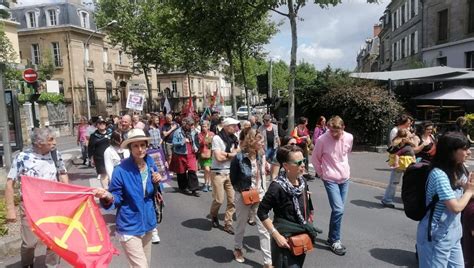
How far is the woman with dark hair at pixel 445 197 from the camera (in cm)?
308

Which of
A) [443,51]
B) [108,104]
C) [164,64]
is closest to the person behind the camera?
[443,51]

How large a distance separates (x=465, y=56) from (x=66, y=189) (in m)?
29.8

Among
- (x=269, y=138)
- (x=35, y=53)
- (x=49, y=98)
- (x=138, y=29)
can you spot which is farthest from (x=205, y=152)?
(x=35, y=53)

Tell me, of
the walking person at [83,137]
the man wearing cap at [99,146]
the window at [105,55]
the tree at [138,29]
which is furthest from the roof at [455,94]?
the window at [105,55]

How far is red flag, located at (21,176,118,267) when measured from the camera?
348 cm

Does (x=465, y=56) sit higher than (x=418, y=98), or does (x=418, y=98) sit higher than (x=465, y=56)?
(x=465, y=56)

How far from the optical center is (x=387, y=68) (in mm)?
48500

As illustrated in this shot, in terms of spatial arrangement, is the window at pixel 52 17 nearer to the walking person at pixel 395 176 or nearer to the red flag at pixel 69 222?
the walking person at pixel 395 176

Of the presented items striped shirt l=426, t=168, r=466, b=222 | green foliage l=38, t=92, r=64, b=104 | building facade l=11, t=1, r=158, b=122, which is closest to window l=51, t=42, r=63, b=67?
building facade l=11, t=1, r=158, b=122

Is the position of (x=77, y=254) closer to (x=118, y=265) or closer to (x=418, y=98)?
(x=118, y=265)

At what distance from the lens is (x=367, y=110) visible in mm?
15695

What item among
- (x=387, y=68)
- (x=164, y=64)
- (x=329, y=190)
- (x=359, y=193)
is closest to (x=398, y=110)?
(x=359, y=193)

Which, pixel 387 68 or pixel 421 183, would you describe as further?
pixel 387 68

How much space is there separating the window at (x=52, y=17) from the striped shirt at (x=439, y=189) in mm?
44428
